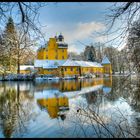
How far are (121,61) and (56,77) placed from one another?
32.3 meters

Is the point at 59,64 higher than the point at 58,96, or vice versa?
the point at 59,64

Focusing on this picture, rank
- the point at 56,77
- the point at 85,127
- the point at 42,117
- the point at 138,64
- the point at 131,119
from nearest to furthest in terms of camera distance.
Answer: the point at 138,64 → the point at 85,127 → the point at 131,119 → the point at 42,117 → the point at 56,77

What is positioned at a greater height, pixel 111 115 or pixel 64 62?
pixel 64 62

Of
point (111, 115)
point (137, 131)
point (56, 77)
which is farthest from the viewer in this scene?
point (56, 77)

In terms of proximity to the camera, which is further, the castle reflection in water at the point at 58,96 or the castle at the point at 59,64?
the castle at the point at 59,64

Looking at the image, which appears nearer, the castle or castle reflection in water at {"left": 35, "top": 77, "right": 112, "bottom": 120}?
castle reflection in water at {"left": 35, "top": 77, "right": 112, "bottom": 120}

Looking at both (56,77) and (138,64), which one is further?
(56,77)

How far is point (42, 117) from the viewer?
26.4 feet

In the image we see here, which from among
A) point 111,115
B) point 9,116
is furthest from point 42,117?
point 111,115

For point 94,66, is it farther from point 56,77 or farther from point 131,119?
point 131,119

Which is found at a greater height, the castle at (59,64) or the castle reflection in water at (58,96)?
the castle at (59,64)

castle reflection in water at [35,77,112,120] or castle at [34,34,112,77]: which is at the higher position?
castle at [34,34,112,77]

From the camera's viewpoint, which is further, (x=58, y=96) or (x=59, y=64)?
(x=59, y=64)

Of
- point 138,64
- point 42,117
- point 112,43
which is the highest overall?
point 112,43
